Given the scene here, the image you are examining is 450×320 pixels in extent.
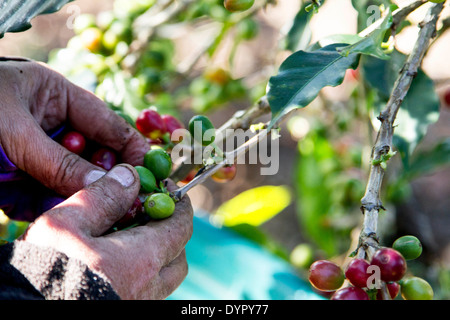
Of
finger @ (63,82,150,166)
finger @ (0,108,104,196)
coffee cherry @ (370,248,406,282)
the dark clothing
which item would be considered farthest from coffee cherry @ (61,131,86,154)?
coffee cherry @ (370,248,406,282)

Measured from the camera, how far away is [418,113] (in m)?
1.42

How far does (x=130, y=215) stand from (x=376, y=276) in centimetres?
56

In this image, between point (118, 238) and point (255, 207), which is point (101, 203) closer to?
point (118, 238)

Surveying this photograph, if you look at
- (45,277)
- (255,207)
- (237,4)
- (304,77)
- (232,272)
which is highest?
(237,4)

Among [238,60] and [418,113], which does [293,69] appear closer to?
[418,113]

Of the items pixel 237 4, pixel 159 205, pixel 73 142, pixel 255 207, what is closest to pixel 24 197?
pixel 73 142

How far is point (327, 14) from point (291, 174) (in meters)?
1.57

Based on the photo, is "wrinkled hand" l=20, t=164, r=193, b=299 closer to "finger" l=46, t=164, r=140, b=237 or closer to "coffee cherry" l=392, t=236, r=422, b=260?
"finger" l=46, t=164, r=140, b=237

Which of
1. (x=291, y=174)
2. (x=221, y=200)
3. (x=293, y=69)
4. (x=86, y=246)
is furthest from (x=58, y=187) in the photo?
(x=291, y=174)

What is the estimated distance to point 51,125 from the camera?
4.54ft

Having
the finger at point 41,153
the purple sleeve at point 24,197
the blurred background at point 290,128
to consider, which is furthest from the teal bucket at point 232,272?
the finger at point 41,153

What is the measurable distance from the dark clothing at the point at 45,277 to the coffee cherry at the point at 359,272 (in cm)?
44

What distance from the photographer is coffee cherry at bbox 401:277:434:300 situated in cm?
94

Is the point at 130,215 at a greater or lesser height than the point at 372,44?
lesser
